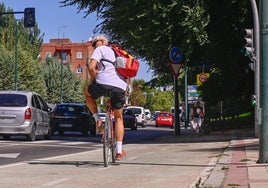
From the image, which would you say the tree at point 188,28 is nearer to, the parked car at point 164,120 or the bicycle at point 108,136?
the bicycle at point 108,136

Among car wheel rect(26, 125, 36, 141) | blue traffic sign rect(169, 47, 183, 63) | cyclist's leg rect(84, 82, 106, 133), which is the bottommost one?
car wheel rect(26, 125, 36, 141)

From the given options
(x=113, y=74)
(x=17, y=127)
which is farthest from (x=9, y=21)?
(x=113, y=74)

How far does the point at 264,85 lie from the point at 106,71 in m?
2.57

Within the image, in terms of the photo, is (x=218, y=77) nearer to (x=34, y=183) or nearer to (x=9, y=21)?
(x=34, y=183)

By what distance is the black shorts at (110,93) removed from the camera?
32.7ft

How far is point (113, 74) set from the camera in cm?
1002

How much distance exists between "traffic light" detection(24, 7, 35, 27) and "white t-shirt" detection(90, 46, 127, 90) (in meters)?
23.4

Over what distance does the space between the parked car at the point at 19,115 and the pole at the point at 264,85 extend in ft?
38.0

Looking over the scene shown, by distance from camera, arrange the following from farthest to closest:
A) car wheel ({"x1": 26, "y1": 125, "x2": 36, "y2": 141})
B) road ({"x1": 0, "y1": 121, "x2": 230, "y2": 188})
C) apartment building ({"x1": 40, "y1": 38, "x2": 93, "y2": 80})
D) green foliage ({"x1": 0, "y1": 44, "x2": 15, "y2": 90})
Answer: apartment building ({"x1": 40, "y1": 38, "x2": 93, "y2": 80}) → green foliage ({"x1": 0, "y1": 44, "x2": 15, "y2": 90}) → car wheel ({"x1": 26, "y1": 125, "x2": 36, "y2": 141}) → road ({"x1": 0, "y1": 121, "x2": 230, "y2": 188})

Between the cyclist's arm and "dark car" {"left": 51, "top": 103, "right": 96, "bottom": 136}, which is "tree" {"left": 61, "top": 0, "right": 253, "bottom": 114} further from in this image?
the cyclist's arm

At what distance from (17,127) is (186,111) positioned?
30.4m

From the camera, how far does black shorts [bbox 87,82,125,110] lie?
997cm

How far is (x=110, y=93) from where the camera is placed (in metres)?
10.1

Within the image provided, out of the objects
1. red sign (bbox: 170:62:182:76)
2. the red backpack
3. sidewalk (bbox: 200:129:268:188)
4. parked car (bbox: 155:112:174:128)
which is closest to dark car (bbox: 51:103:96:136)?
red sign (bbox: 170:62:182:76)
